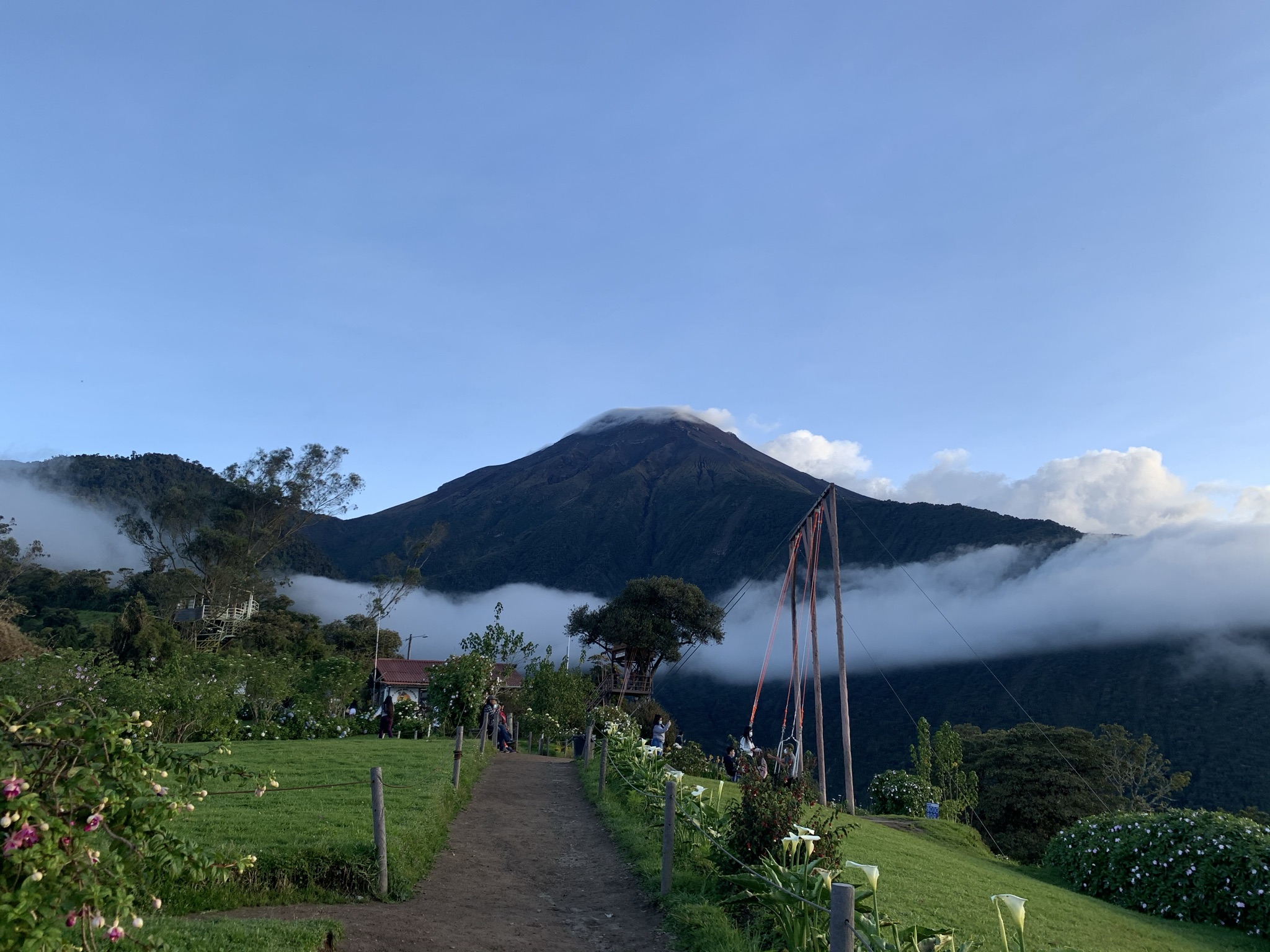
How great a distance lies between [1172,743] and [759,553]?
309 feet

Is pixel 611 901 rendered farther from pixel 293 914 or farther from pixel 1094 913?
pixel 1094 913

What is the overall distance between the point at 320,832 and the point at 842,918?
628 centimetres

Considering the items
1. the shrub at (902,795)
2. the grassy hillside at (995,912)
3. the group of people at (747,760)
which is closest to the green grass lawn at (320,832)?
the group of people at (747,760)

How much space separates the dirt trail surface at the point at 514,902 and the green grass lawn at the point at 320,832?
0.23m

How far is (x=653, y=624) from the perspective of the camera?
4997cm

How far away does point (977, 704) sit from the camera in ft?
312

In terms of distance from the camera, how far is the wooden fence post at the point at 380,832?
756cm

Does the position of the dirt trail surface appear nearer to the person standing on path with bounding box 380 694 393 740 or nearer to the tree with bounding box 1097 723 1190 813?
the person standing on path with bounding box 380 694 393 740

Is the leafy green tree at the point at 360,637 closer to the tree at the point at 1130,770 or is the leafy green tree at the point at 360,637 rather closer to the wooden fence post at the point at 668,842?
the tree at the point at 1130,770

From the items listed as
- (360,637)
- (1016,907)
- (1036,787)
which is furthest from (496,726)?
(360,637)

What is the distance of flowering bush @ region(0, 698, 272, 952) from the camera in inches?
106

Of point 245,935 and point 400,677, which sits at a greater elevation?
point 245,935

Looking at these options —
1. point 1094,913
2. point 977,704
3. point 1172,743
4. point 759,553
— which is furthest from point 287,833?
point 759,553

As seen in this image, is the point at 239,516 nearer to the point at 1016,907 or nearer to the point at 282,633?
the point at 282,633
